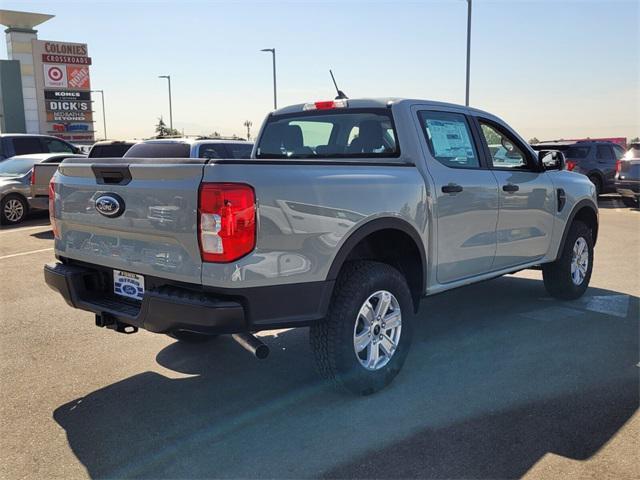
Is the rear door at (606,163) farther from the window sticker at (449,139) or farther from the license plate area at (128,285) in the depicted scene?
the license plate area at (128,285)

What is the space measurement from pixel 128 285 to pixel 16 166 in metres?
10.9

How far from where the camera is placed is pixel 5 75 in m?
39.3

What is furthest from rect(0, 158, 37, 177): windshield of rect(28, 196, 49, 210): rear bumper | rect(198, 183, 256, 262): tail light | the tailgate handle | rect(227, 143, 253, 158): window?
rect(198, 183, 256, 262): tail light

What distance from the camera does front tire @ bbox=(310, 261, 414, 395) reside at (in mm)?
3508

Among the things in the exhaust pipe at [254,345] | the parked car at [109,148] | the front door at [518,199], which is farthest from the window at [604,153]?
the exhaust pipe at [254,345]

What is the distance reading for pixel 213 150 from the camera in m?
9.16

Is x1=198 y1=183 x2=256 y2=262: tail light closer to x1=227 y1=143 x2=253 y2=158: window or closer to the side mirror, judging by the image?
the side mirror

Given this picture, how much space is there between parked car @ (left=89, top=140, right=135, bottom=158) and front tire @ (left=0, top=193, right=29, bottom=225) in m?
3.02

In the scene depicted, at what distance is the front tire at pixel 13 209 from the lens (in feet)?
38.7

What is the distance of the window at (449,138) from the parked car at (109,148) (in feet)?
22.7

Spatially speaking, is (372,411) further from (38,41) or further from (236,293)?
(38,41)

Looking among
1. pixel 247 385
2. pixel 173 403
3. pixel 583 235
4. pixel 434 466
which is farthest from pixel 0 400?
pixel 583 235

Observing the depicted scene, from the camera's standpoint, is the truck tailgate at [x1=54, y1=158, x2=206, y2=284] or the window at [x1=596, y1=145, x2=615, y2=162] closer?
the truck tailgate at [x1=54, y1=158, x2=206, y2=284]

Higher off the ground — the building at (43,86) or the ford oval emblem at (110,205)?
the building at (43,86)
